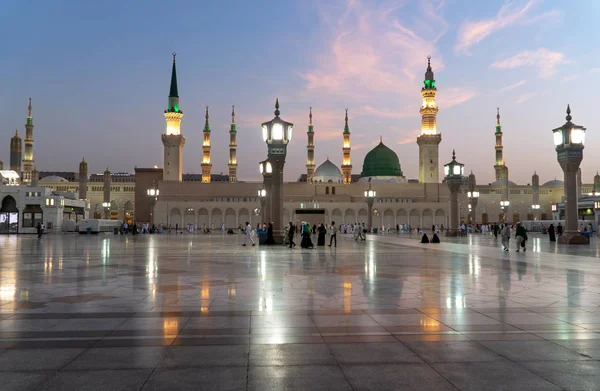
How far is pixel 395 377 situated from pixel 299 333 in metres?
1.59

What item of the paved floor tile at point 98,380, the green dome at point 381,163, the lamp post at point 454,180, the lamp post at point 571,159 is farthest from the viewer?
the green dome at point 381,163

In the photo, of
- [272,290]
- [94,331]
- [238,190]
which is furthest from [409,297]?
[238,190]

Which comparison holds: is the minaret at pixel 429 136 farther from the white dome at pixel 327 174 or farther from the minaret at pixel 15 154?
the minaret at pixel 15 154

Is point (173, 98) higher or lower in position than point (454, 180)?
higher

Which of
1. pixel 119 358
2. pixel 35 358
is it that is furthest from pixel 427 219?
pixel 35 358

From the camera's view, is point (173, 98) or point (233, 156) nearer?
point (173, 98)

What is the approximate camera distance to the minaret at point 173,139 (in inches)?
2950

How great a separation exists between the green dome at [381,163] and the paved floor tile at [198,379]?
286 ft

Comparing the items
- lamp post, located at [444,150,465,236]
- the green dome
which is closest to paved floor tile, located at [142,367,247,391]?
lamp post, located at [444,150,465,236]

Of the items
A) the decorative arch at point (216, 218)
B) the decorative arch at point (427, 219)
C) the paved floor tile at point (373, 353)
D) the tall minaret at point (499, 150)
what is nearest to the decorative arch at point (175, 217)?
the decorative arch at point (216, 218)

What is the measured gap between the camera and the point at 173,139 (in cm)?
7475

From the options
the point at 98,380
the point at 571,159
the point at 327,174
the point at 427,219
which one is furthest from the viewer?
the point at 327,174

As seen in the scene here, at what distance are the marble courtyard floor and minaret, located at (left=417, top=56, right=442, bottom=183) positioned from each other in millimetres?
66836

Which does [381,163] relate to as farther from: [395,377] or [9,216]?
[395,377]
